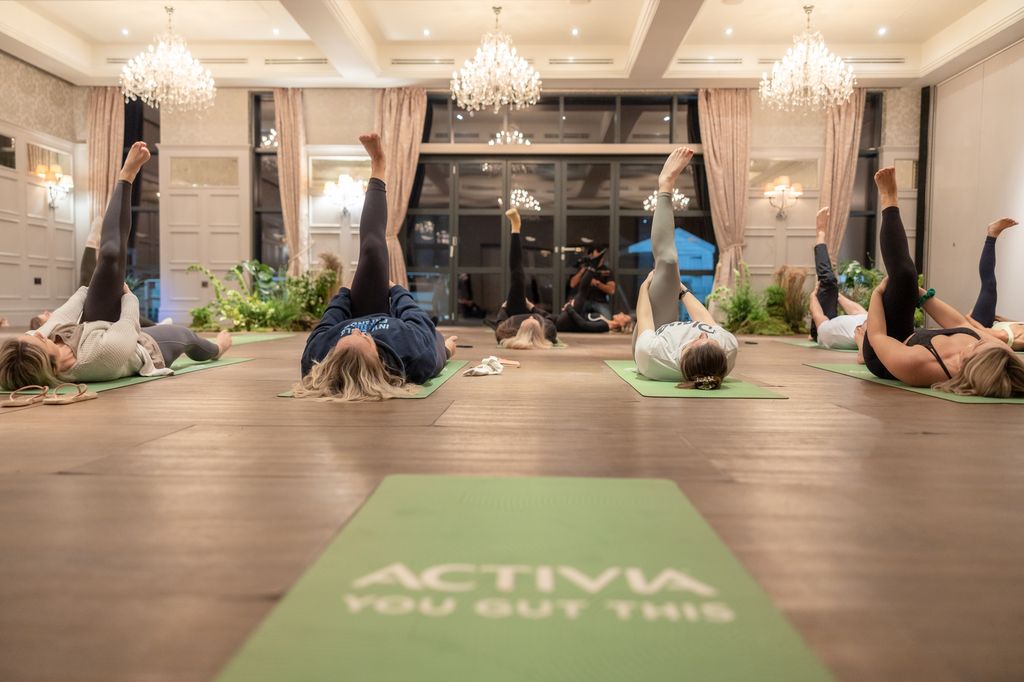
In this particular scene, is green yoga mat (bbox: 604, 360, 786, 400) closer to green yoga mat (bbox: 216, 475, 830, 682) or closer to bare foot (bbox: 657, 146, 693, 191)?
bare foot (bbox: 657, 146, 693, 191)

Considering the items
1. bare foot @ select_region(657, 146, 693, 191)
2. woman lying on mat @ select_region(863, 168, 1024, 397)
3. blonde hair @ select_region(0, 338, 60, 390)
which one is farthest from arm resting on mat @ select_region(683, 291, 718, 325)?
blonde hair @ select_region(0, 338, 60, 390)

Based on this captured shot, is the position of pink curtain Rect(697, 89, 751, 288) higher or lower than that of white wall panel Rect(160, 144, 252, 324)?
higher

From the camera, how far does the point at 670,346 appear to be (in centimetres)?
350

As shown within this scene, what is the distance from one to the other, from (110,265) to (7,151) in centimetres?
727

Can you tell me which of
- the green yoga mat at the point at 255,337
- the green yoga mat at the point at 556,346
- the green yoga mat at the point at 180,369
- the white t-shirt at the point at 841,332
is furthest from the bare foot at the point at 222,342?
the white t-shirt at the point at 841,332

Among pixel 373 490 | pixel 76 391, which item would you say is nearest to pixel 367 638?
pixel 373 490

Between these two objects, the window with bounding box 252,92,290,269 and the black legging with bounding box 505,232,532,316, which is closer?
the black legging with bounding box 505,232,532,316

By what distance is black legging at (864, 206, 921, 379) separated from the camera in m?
3.33

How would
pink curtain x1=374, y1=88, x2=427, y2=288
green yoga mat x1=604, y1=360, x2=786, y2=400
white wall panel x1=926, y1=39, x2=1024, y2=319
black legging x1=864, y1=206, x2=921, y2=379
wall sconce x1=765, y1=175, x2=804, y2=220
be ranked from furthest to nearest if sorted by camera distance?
pink curtain x1=374, y1=88, x2=427, y2=288
wall sconce x1=765, y1=175, x2=804, y2=220
white wall panel x1=926, y1=39, x2=1024, y2=319
black legging x1=864, y1=206, x2=921, y2=379
green yoga mat x1=604, y1=360, x2=786, y2=400

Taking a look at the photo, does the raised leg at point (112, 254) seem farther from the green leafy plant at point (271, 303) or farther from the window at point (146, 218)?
the window at point (146, 218)

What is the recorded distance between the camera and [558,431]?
2.22 m

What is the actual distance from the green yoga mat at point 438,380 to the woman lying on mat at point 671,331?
109 centimetres

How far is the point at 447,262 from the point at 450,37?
3122 mm

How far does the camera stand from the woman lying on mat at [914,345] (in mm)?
2990
